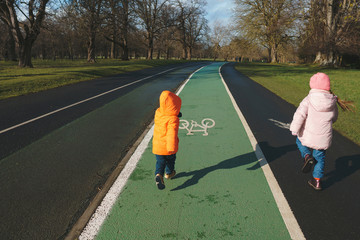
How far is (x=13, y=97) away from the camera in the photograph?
10.1 m

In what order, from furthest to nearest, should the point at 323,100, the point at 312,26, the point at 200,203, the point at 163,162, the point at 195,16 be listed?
the point at 195,16 < the point at 312,26 < the point at 163,162 < the point at 323,100 < the point at 200,203

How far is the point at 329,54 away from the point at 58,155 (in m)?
34.4

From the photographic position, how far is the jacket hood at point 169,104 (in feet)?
10.1

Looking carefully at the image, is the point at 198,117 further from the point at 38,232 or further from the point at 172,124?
the point at 38,232

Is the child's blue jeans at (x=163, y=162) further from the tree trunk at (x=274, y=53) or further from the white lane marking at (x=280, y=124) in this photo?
the tree trunk at (x=274, y=53)

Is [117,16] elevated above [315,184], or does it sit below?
above

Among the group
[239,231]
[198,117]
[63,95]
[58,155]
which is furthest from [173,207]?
[63,95]

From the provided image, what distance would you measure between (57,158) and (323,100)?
187 inches

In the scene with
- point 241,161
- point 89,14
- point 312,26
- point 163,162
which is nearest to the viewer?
point 163,162

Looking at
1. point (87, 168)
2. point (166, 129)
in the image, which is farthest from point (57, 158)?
point (166, 129)

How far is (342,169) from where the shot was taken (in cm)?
393

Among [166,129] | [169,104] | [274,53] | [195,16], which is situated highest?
[195,16]

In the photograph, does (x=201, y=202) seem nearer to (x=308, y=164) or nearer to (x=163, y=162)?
(x=163, y=162)

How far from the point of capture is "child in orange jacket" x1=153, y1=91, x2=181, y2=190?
123 inches
